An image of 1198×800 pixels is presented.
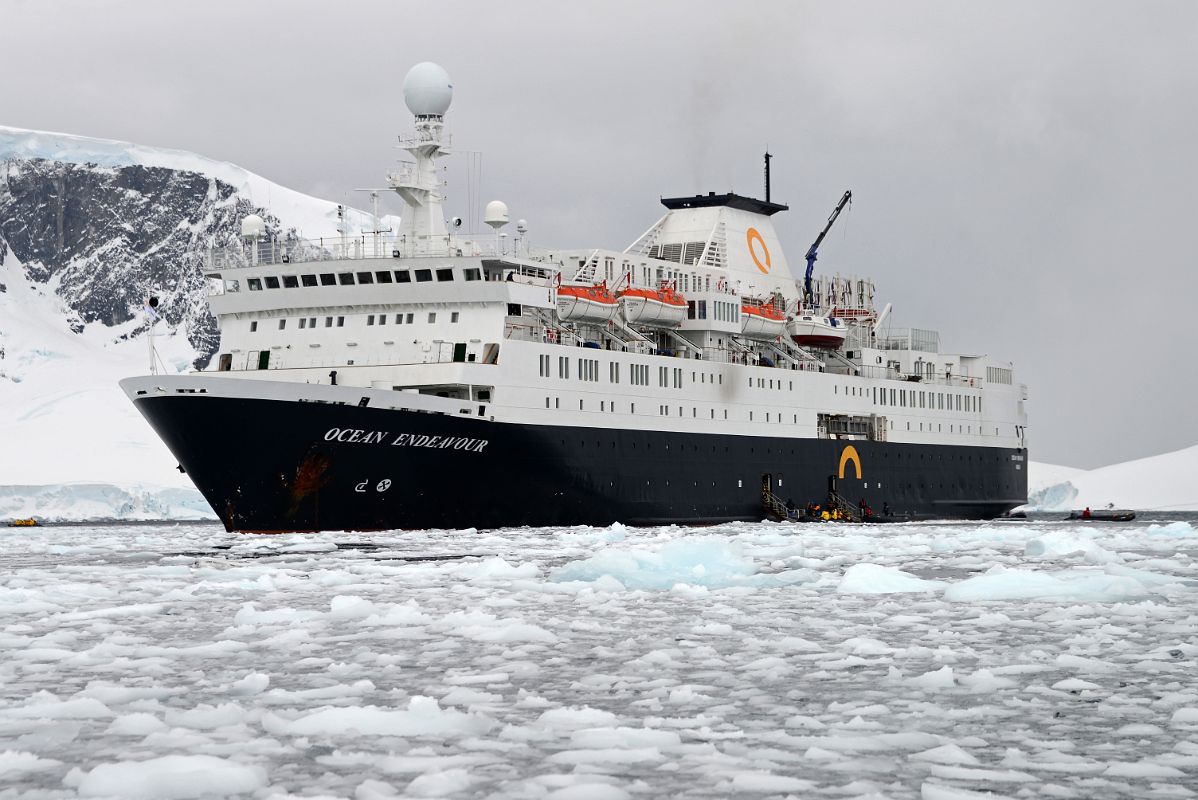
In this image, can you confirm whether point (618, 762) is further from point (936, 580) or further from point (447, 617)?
point (936, 580)

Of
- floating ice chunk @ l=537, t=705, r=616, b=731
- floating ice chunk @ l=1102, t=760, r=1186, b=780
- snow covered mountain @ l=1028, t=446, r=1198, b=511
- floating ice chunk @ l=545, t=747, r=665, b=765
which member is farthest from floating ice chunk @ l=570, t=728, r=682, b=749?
snow covered mountain @ l=1028, t=446, r=1198, b=511

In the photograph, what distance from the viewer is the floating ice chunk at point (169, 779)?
9336 mm

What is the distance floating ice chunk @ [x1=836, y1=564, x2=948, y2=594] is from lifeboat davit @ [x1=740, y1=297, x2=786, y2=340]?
98.6ft

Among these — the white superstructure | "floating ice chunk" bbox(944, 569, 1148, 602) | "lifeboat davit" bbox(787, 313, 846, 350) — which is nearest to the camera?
"floating ice chunk" bbox(944, 569, 1148, 602)

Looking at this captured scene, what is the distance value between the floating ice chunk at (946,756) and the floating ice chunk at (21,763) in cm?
583

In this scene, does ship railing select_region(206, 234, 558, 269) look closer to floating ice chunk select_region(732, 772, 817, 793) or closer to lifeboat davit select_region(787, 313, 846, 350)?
lifeboat davit select_region(787, 313, 846, 350)

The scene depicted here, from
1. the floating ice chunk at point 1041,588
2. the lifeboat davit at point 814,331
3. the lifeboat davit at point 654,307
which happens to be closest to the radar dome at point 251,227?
the lifeboat davit at point 654,307

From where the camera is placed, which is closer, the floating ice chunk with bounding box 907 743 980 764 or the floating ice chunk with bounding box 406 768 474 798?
the floating ice chunk with bounding box 406 768 474 798

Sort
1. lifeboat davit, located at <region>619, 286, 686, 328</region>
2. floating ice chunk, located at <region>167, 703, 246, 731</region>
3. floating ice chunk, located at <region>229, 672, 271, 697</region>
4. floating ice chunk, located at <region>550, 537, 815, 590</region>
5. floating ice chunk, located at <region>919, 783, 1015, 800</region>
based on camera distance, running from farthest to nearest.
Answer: lifeboat davit, located at <region>619, 286, 686, 328</region> → floating ice chunk, located at <region>550, 537, 815, 590</region> → floating ice chunk, located at <region>229, 672, 271, 697</region> → floating ice chunk, located at <region>167, 703, 246, 731</region> → floating ice chunk, located at <region>919, 783, 1015, 800</region>

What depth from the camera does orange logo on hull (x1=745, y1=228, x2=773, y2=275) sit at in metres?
57.3

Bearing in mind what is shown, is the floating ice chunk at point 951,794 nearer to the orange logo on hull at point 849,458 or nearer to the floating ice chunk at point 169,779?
the floating ice chunk at point 169,779

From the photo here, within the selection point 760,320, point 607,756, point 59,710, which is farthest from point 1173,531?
point 59,710

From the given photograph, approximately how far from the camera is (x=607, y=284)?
48781 millimetres

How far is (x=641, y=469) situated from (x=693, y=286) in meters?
9.32
